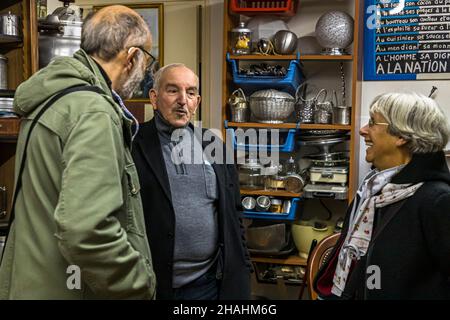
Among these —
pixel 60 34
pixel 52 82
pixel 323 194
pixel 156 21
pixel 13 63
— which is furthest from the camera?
pixel 156 21

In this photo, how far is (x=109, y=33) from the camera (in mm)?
1260

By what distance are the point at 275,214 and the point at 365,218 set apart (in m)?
1.35

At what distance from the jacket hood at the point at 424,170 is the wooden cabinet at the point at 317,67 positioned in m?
1.34

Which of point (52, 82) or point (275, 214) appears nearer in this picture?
point (52, 82)

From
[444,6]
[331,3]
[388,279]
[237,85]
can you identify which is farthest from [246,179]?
[388,279]

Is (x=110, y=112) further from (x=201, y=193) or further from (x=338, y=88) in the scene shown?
(x=338, y=88)

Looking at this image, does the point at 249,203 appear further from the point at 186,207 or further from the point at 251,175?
the point at 186,207

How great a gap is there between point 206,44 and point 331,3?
0.80 metres

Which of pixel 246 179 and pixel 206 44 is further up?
pixel 206 44

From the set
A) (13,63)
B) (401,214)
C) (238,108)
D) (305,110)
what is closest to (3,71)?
(13,63)

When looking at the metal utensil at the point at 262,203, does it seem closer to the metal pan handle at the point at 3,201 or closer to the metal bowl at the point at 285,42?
the metal bowl at the point at 285,42

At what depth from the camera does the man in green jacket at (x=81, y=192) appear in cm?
107
